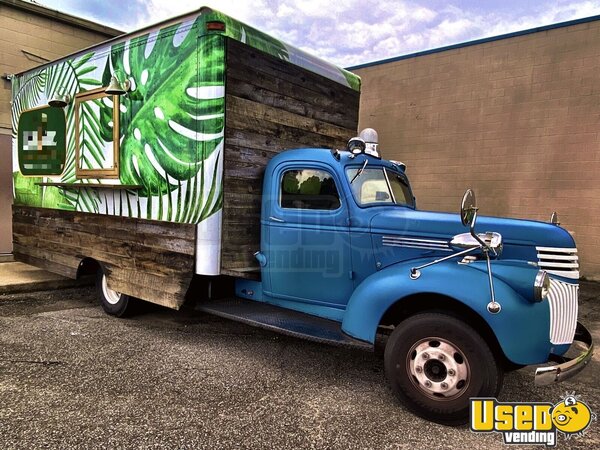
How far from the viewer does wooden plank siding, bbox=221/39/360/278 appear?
4.23 meters

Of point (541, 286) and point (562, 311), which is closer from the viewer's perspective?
point (541, 286)

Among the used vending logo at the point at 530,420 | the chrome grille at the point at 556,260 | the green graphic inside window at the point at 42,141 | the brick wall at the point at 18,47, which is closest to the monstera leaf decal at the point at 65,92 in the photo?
the green graphic inside window at the point at 42,141

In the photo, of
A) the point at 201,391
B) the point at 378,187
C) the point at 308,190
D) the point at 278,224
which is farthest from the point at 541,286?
the point at 201,391

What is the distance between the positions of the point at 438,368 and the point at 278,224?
6.45ft

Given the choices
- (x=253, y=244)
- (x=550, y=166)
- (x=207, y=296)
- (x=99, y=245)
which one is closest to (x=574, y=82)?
(x=550, y=166)

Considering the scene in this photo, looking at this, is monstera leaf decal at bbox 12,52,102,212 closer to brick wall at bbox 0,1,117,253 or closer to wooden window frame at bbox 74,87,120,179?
wooden window frame at bbox 74,87,120,179

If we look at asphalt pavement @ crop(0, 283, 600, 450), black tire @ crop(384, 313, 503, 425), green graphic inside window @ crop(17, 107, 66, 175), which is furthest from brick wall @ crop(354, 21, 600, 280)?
green graphic inside window @ crop(17, 107, 66, 175)

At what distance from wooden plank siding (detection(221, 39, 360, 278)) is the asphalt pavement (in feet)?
3.32

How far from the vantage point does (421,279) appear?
316cm

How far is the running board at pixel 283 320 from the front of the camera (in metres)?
3.53

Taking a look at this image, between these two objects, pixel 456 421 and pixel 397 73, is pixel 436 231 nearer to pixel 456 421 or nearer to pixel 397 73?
pixel 456 421

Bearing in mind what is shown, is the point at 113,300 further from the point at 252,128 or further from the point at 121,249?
the point at 252,128

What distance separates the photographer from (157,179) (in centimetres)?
462

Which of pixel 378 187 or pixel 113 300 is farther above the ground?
pixel 378 187
